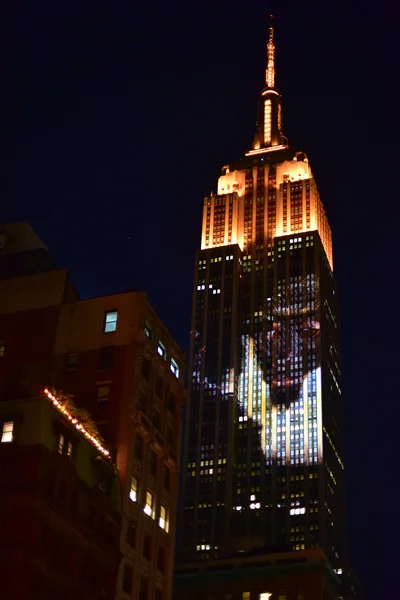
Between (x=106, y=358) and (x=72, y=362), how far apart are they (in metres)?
3.53

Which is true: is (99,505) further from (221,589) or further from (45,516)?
(221,589)

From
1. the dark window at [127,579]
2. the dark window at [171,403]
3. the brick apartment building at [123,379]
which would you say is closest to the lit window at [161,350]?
the brick apartment building at [123,379]

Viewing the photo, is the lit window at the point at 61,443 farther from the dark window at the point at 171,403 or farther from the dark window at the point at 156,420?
the dark window at the point at 171,403

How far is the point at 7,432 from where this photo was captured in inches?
2933

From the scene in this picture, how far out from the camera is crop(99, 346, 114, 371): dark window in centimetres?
9250

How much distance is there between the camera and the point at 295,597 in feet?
427

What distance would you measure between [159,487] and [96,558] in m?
14.9

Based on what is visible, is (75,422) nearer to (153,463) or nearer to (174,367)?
(153,463)

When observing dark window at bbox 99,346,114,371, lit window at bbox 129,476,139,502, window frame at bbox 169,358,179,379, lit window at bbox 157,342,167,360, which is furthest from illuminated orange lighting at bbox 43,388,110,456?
window frame at bbox 169,358,179,379

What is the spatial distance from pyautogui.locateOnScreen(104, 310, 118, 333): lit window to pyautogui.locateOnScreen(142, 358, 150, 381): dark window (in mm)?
4359

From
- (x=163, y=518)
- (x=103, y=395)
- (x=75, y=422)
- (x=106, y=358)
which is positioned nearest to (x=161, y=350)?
(x=106, y=358)

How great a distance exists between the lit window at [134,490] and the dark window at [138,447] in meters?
2.35

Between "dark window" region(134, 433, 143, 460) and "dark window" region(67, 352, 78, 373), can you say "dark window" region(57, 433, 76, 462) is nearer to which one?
"dark window" region(134, 433, 143, 460)

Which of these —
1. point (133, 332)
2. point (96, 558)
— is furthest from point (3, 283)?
point (96, 558)
